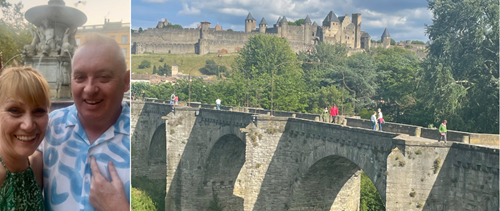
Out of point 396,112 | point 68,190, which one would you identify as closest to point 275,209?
point 396,112

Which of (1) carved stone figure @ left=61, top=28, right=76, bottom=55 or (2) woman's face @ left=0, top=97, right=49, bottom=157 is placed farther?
(1) carved stone figure @ left=61, top=28, right=76, bottom=55

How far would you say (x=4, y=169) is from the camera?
12.2 ft

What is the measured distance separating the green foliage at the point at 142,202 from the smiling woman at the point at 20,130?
21.0 m

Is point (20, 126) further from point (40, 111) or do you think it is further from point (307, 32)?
point (307, 32)

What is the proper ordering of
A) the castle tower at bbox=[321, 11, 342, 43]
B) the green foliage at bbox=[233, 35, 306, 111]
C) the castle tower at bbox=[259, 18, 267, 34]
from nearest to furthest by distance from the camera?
the green foliage at bbox=[233, 35, 306, 111]
the castle tower at bbox=[321, 11, 342, 43]
the castle tower at bbox=[259, 18, 267, 34]

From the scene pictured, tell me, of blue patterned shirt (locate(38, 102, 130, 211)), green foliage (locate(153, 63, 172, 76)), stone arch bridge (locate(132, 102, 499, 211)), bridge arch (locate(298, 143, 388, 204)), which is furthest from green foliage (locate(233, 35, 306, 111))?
blue patterned shirt (locate(38, 102, 130, 211))

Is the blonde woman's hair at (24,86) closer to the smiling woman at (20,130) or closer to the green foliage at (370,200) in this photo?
the smiling woman at (20,130)

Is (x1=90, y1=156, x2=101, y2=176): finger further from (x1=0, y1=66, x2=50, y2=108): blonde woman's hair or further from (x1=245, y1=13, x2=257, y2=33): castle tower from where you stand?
(x1=245, y1=13, x2=257, y2=33): castle tower

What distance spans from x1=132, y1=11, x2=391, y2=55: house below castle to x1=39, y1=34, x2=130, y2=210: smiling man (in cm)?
8171

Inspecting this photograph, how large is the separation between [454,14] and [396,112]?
9.02m

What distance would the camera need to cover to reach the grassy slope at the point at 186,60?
77181 millimetres

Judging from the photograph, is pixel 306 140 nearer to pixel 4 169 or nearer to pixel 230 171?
pixel 230 171

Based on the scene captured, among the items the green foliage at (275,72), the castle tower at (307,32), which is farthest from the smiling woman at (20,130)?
the castle tower at (307,32)

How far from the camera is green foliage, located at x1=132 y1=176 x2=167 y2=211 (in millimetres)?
26172
